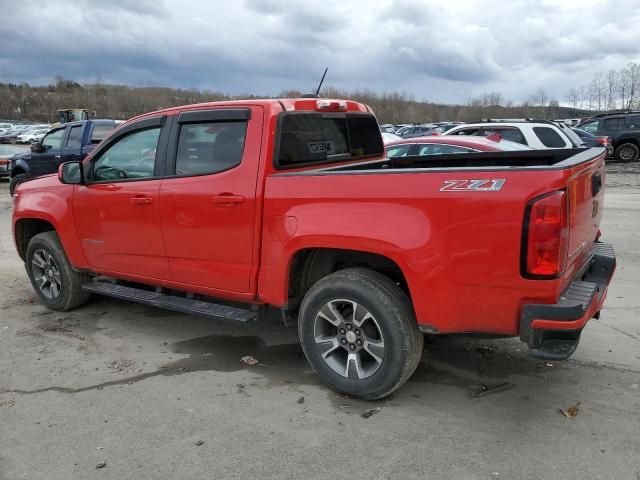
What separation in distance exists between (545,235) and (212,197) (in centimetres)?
227

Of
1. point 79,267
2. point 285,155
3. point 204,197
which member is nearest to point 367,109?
point 285,155

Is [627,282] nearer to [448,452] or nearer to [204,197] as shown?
[448,452]

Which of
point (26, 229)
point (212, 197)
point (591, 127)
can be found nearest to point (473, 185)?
point (212, 197)

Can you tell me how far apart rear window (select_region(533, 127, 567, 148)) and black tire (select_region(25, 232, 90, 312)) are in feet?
30.5

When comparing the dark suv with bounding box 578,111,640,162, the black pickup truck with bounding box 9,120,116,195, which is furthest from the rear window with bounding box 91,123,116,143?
the dark suv with bounding box 578,111,640,162

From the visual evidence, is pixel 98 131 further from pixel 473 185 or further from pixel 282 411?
pixel 473 185

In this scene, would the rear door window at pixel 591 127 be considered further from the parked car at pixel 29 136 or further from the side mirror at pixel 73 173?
the parked car at pixel 29 136

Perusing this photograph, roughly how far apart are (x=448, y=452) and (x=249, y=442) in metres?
1.12

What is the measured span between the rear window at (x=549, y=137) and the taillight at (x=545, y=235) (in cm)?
897

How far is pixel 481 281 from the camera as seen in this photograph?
9.61 ft

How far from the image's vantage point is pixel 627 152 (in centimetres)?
2162

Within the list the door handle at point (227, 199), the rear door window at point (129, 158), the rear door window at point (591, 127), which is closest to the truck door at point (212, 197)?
the door handle at point (227, 199)

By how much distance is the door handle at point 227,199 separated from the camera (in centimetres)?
377

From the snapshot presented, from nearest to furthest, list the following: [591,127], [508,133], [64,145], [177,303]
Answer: [177,303], [508,133], [64,145], [591,127]
